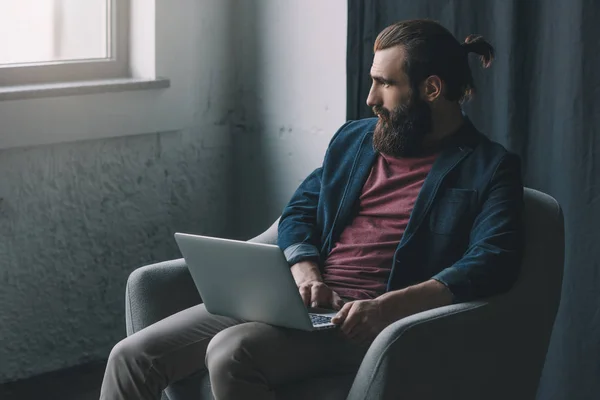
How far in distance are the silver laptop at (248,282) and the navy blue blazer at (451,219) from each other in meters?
0.24

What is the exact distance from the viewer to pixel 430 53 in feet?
7.19

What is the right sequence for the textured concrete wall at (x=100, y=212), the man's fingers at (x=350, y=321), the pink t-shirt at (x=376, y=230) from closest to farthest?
the man's fingers at (x=350, y=321), the pink t-shirt at (x=376, y=230), the textured concrete wall at (x=100, y=212)

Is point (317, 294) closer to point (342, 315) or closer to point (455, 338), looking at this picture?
point (342, 315)

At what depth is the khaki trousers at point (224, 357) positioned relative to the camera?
1927 mm

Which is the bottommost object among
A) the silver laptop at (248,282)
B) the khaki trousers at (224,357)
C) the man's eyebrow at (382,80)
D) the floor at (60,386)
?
the floor at (60,386)

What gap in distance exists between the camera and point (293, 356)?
1973mm

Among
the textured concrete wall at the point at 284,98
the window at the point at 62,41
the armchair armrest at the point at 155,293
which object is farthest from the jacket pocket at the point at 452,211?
the window at the point at 62,41

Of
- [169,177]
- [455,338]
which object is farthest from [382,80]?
[169,177]

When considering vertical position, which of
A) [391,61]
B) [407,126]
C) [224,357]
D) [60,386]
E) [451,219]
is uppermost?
[391,61]

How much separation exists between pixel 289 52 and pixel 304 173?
0.38m

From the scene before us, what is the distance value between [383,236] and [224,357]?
492 millimetres

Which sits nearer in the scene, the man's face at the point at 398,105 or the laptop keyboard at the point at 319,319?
the laptop keyboard at the point at 319,319

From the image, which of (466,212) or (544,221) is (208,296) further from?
(544,221)

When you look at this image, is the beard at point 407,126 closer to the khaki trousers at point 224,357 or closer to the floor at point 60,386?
the khaki trousers at point 224,357
